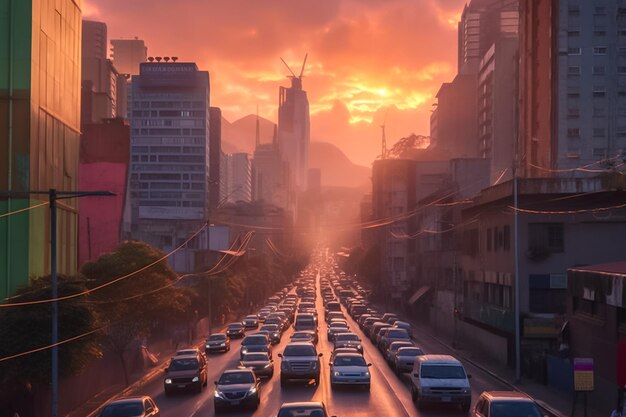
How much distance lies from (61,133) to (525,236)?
90.6 feet

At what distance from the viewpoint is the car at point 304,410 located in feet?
69.7

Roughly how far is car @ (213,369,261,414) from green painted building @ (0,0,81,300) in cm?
1268

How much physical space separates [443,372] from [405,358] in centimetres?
1137

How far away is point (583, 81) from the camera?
10125 cm

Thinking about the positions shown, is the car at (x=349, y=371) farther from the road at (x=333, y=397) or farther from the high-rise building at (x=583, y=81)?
the high-rise building at (x=583, y=81)

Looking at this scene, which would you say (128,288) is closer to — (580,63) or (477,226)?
(477,226)

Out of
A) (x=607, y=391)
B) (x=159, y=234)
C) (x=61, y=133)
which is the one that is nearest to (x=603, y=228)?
(x=607, y=391)

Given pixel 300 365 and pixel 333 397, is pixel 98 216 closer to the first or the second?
pixel 300 365

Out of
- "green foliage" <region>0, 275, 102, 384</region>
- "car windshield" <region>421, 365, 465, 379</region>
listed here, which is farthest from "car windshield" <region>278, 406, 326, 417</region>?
"green foliage" <region>0, 275, 102, 384</region>

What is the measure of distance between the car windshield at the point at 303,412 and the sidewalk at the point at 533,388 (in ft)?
41.4

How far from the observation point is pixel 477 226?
214 feet

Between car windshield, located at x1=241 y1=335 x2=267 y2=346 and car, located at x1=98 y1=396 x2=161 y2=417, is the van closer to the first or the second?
car, located at x1=98 y1=396 x2=161 y2=417

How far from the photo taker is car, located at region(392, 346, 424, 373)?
40219mm

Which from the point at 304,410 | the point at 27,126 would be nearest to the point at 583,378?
the point at 304,410
